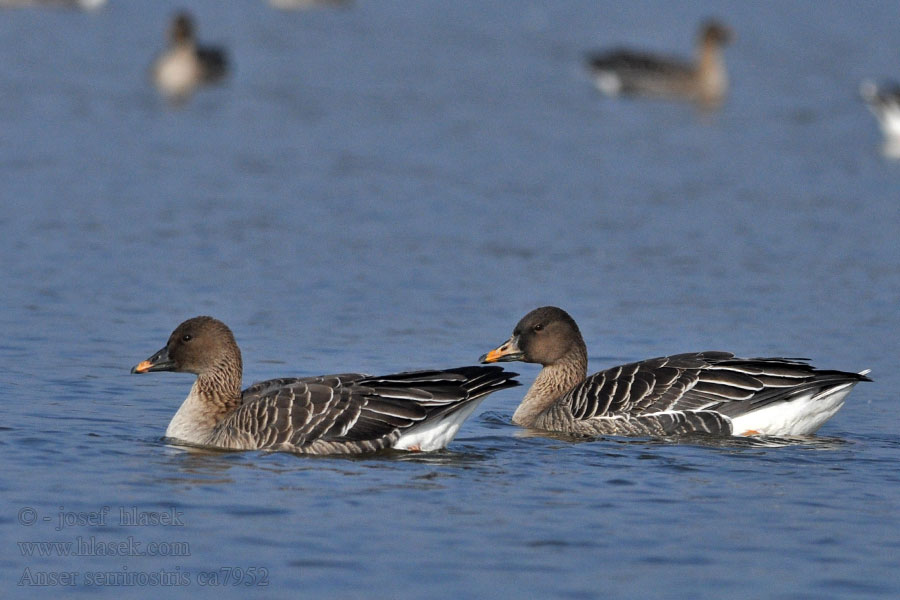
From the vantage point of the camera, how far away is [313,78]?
29547 millimetres

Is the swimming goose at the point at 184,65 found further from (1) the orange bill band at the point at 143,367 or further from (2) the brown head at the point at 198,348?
(1) the orange bill band at the point at 143,367

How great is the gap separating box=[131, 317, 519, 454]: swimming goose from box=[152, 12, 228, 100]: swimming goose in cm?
1822

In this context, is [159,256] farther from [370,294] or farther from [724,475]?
[724,475]

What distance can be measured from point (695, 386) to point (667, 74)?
761 inches

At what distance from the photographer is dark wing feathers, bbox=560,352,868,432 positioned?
11039 mm

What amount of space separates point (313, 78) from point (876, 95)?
1085 cm

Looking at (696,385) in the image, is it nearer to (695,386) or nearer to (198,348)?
(695,386)

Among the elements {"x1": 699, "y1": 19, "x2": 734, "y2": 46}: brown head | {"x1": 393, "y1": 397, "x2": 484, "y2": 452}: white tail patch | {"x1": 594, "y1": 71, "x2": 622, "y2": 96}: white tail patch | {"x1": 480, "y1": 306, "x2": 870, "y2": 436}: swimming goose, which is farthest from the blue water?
{"x1": 699, "y1": 19, "x2": 734, "y2": 46}: brown head

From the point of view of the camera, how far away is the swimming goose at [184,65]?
2825 centimetres

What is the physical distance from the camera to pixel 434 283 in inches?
641

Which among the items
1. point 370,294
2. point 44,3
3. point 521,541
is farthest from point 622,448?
point 44,3

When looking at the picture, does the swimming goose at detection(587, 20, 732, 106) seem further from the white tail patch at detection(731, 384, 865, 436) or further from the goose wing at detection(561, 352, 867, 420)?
the white tail patch at detection(731, 384, 865, 436)

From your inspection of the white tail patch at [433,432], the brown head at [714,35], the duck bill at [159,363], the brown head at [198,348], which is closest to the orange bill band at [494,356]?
the white tail patch at [433,432]

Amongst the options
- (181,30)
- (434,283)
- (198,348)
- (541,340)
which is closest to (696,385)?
(541,340)
